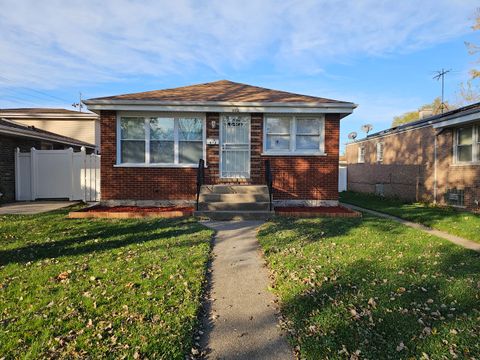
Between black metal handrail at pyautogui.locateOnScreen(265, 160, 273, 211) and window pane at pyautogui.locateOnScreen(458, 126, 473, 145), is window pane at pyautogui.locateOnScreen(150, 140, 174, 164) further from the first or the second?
window pane at pyautogui.locateOnScreen(458, 126, 473, 145)

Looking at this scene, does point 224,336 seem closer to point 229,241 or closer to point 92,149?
point 229,241

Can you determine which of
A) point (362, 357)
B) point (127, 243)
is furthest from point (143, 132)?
point (362, 357)

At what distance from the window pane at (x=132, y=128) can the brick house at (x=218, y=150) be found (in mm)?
31

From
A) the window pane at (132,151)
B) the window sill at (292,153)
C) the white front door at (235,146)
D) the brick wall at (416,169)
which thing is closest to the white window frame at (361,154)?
the brick wall at (416,169)

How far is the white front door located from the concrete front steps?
1061 millimetres

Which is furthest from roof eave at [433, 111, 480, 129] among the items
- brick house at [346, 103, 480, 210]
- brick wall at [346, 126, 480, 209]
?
brick wall at [346, 126, 480, 209]

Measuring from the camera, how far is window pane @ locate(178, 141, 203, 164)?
35.9 feet

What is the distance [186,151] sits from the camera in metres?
10.9

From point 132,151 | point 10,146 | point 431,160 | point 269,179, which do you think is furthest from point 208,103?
point 431,160

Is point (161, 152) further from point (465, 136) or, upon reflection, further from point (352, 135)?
point (352, 135)

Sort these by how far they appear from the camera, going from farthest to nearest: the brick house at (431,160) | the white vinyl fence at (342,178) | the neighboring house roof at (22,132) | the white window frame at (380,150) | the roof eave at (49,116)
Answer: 1. the white vinyl fence at (342,178)
2. the roof eave at (49,116)
3. the white window frame at (380,150)
4. the neighboring house roof at (22,132)
5. the brick house at (431,160)

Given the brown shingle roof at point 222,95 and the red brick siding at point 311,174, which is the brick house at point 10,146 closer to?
the brown shingle roof at point 222,95

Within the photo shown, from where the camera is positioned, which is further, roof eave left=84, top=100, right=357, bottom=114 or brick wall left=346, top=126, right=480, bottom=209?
brick wall left=346, top=126, right=480, bottom=209

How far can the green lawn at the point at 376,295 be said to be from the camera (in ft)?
9.66
